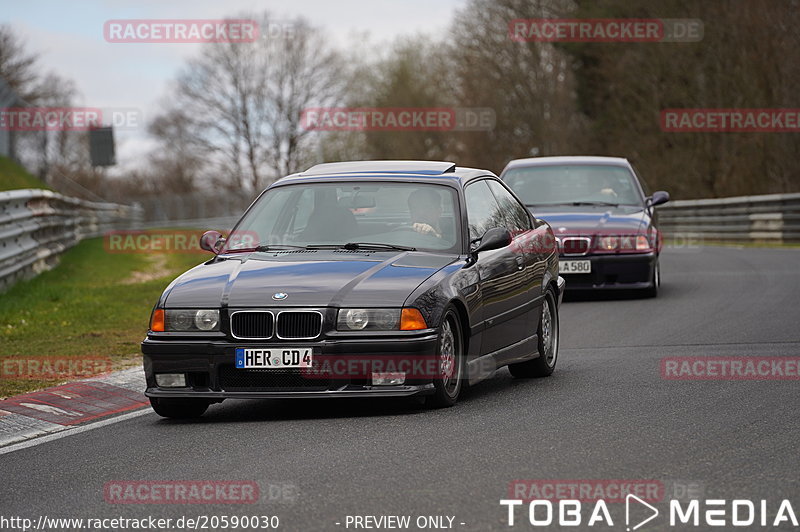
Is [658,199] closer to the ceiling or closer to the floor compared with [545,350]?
closer to the ceiling

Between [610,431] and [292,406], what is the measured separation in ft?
7.73

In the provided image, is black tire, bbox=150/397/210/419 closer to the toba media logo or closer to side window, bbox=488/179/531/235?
side window, bbox=488/179/531/235

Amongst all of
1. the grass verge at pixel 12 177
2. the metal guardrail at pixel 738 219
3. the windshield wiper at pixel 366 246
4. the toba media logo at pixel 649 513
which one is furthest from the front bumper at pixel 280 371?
the metal guardrail at pixel 738 219

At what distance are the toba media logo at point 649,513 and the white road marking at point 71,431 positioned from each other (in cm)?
326

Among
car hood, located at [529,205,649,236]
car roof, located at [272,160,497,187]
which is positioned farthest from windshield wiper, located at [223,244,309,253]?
car hood, located at [529,205,649,236]

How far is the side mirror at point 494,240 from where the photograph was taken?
351 inches

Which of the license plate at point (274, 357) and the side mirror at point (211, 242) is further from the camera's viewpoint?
the side mirror at point (211, 242)

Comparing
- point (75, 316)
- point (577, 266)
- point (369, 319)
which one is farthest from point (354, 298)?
point (577, 266)

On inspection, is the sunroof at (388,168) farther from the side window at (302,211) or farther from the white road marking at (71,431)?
the white road marking at (71,431)

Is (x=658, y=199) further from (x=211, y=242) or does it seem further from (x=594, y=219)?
(x=211, y=242)

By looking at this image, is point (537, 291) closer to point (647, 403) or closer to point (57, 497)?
point (647, 403)

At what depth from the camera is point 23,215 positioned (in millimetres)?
18656

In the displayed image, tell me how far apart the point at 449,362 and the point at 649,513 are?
3.13 meters

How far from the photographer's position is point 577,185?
57.6 feet
